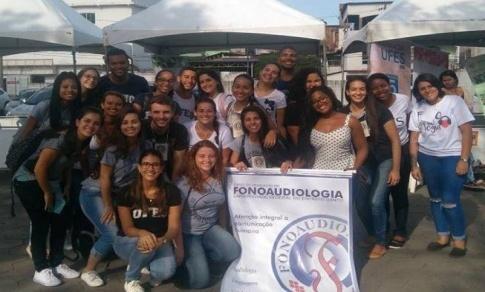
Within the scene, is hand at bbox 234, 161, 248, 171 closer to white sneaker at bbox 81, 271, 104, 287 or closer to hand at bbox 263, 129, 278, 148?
hand at bbox 263, 129, 278, 148

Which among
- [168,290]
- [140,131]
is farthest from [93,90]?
[168,290]

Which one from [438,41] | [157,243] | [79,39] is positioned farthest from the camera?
[438,41]

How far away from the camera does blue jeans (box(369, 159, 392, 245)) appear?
501 centimetres

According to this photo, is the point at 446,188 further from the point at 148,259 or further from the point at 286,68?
the point at 148,259

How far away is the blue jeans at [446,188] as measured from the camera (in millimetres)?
5047

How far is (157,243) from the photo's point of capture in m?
4.18

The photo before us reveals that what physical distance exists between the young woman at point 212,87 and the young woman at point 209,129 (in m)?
0.52

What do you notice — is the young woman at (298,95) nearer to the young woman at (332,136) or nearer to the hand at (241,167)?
the young woman at (332,136)

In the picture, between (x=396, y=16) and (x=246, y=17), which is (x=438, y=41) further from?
(x=246, y=17)

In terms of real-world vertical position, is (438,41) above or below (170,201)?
above

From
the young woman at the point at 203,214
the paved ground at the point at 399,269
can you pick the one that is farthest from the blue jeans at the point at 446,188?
the young woman at the point at 203,214

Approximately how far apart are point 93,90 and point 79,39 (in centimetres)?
375

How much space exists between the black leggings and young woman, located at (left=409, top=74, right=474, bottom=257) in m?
3.16

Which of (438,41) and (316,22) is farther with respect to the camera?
(438,41)
